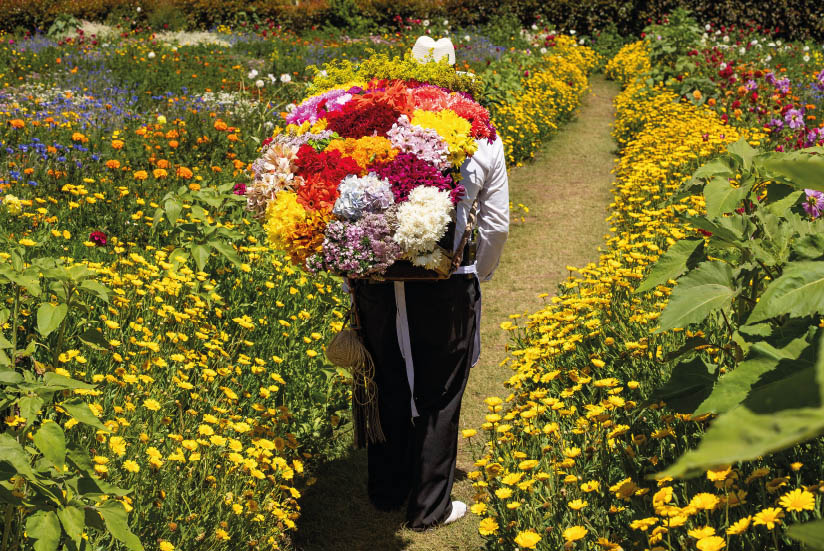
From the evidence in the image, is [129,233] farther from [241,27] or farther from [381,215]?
[241,27]

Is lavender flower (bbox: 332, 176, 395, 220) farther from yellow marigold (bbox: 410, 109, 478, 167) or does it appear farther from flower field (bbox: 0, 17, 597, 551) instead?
flower field (bbox: 0, 17, 597, 551)

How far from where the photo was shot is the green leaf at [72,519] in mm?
1926

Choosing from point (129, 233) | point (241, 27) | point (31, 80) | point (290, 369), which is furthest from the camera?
point (241, 27)

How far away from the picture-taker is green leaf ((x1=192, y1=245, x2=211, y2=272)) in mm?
4144

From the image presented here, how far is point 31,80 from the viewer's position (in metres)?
10.5

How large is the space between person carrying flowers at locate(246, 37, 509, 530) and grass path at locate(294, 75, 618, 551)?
137 millimetres

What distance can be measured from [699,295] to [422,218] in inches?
37.6

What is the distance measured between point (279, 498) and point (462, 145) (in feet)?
5.73

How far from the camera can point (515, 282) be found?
6570 mm

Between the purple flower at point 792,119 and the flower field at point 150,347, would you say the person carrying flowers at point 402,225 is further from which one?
the purple flower at point 792,119

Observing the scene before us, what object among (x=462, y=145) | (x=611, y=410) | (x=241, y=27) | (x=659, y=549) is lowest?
(x=241, y=27)

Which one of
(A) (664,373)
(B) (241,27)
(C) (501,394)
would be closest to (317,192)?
(A) (664,373)

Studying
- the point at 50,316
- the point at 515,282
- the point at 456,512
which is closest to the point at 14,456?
the point at 50,316

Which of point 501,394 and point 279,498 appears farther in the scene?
point 501,394
